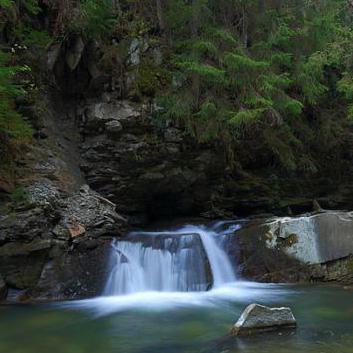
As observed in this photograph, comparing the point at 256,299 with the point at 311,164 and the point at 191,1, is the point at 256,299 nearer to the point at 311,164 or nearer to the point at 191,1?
A: the point at 311,164

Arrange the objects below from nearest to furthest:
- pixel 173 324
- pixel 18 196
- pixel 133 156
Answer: pixel 173 324
pixel 18 196
pixel 133 156

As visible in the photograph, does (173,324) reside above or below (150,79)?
below

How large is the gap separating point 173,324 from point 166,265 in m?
2.69

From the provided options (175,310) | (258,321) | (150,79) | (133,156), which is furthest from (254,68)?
(258,321)

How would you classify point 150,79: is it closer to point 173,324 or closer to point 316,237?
point 316,237

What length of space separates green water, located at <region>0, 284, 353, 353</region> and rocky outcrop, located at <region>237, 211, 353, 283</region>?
0.79m

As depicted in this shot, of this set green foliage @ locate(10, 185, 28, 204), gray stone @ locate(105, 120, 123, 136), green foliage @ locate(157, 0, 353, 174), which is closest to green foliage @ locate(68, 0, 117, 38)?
green foliage @ locate(157, 0, 353, 174)

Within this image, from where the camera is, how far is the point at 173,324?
6.69m

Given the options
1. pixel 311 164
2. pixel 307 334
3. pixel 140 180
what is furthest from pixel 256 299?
pixel 311 164

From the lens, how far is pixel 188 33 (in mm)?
12875

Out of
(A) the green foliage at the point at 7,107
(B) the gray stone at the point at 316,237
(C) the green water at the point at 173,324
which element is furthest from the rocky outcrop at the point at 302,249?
(A) the green foliage at the point at 7,107

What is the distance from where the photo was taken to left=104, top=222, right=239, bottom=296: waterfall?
A: 29.4 feet

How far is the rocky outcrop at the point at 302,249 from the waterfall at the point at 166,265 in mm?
633

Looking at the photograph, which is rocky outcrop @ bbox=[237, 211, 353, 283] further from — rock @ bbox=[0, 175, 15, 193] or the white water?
rock @ bbox=[0, 175, 15, 193]
